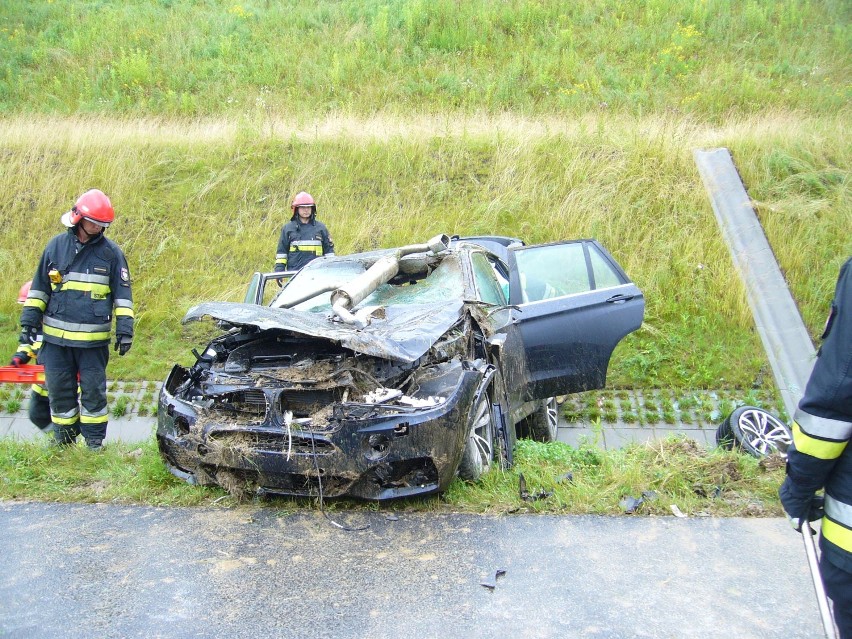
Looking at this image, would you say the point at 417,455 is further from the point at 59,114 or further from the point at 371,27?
the point at 371,27

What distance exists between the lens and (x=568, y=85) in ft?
52.7

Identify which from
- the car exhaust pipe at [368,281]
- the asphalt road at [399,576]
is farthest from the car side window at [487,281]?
the asphalt road at [399,576]

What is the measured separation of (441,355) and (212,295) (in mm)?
6345

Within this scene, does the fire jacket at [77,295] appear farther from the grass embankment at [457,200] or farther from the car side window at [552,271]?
the grass embankment at [457,200]

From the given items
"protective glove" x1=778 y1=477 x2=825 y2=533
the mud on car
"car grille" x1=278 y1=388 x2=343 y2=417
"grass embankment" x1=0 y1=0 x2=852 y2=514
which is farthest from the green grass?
"protective glove" x1=778 y1=477 x2=825 y2=533

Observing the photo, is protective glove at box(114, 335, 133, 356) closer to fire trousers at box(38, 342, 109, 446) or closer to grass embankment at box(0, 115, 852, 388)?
fire trousers at box(38, 342, 109, 446)

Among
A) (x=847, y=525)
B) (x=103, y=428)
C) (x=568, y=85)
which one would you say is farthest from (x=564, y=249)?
(x=568, y=85)

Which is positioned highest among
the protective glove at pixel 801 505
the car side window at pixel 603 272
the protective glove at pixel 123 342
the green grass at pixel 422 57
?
the green grass at pixel 422 57

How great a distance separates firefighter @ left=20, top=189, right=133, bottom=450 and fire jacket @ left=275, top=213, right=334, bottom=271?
3298 millimetres

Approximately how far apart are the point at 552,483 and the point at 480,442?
20.0 inches

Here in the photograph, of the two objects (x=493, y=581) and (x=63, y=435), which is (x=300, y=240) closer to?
(x=63, y=435)

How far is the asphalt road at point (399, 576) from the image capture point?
3.44 meters

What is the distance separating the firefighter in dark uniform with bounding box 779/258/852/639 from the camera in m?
2.44

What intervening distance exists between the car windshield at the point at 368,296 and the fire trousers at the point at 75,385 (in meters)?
1.44
